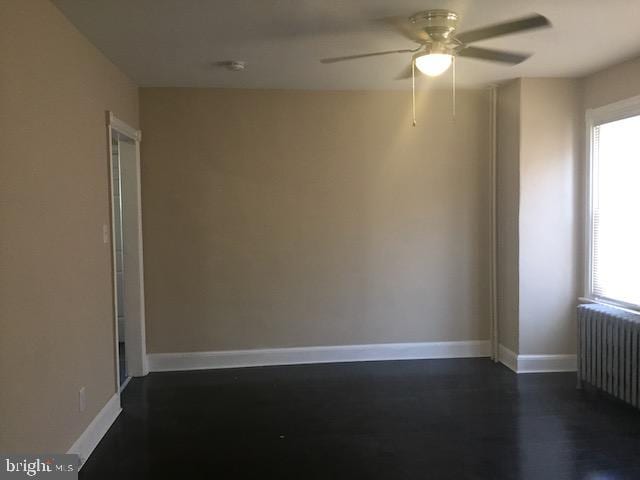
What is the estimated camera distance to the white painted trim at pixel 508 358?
455 cm

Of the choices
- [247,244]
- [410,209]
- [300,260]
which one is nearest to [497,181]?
[410,209]

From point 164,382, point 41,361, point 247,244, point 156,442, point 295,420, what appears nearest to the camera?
point 41,361

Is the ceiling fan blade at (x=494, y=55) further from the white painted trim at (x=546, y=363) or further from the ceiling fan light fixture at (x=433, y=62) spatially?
the white painted trim at (x=546, y=363)

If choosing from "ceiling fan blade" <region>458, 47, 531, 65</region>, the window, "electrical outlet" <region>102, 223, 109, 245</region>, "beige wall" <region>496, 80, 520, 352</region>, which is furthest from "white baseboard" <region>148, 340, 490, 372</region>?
"ceiling fan blade" <region>458, 47, 531, 65</region>

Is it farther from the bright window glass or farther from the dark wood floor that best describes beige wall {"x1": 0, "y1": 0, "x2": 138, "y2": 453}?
the bright window glass

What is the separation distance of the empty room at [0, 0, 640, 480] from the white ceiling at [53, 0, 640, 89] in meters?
0.02

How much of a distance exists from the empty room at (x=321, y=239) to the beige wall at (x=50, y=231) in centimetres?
2

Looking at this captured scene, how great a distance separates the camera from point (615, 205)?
13.4 ft

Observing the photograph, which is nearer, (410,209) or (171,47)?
(171,47)

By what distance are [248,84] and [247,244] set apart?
54.9 inches

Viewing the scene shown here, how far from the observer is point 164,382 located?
4.39 m

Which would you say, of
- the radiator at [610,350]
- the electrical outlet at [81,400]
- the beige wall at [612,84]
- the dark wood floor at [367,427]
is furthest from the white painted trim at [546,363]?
the electrical outlet at [81,400]

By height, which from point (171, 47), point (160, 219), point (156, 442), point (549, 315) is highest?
point (171, 47)

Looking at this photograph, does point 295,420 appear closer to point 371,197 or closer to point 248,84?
point 371,197
